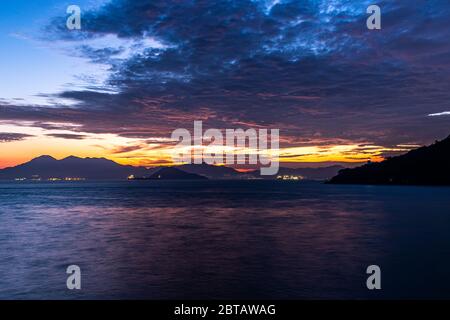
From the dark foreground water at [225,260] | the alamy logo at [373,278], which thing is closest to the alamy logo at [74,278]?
the dark foreground water at [225,260]

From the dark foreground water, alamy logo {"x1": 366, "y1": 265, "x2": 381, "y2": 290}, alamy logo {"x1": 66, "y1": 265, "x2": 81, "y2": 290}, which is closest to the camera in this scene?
the dark foreground water

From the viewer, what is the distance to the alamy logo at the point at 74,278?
68.4ft

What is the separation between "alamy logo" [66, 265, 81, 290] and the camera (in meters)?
20.9

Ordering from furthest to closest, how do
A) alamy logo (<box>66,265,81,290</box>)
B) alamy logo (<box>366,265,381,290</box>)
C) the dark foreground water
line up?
alamy logo (<box>66,265,81,290</box>)
alamy logo (<box>366,265,381,290</box>)
the dark foreground water

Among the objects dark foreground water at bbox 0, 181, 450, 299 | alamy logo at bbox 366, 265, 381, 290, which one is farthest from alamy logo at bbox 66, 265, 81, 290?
alamy logo at bbox 366, 265, 381, 290

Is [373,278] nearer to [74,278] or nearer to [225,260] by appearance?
[225,260]

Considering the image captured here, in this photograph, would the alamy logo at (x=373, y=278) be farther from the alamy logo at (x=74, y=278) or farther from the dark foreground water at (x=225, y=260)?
the alamy logo at (x=74, y=278)

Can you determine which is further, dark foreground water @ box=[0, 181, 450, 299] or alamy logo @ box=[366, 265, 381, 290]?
alamy logo @ box=[366, 265, 381, 290]

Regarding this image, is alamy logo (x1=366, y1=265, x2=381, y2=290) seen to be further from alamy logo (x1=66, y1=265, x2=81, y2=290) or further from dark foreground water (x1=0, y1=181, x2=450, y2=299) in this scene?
alamy logo (x1=66, y1=265, x2=81, y2=290)

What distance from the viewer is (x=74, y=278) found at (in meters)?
22.2
